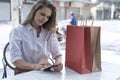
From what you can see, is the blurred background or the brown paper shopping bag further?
the blurred background

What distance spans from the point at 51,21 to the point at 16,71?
0.39 metres

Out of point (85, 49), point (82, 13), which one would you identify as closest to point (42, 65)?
point (85, 49)

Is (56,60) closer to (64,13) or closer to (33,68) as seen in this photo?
(33,68)

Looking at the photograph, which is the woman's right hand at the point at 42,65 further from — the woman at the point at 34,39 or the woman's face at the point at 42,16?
the woman's face at the point at 42,16

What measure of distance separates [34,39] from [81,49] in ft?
1.07

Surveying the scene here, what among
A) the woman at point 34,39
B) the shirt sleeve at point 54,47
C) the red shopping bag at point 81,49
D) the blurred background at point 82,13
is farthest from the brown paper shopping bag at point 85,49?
the blurred background at point 82,13

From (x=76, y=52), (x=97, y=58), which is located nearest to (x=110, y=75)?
(x=97, y=58)

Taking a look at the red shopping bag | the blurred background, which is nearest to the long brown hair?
the red shopping bag

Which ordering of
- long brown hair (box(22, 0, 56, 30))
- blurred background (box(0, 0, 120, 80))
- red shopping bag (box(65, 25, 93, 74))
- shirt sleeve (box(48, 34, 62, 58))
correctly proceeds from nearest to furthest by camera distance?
1. red shopping bag (box(65, 25, 93, 74))
2. long brown hair (box(22, 0, 56, 30))
3. shirt sleeve (box(48, 34, 62, 58))
4. blurred background (box(0, 0, 120, 80))

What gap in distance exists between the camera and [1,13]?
74.1 ft

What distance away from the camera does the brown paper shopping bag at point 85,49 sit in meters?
1.57

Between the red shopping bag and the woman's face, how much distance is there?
0.15m

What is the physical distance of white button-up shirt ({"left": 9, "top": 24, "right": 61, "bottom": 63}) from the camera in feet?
5.62

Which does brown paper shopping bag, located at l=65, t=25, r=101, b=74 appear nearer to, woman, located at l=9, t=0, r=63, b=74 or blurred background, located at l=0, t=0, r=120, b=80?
woman, located at l=9, t=0, r=63, b=74
